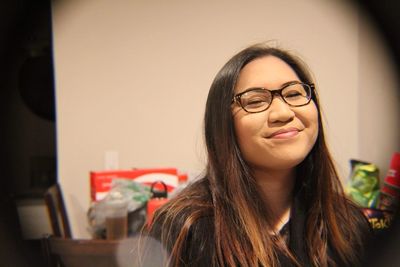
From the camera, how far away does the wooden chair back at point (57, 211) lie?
998mm

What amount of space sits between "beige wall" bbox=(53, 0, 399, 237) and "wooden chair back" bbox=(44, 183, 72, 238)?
0.06 metres

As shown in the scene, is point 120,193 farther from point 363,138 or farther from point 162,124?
point 363,138

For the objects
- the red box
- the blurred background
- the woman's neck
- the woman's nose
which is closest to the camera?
the woman's nose

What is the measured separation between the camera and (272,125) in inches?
17.8

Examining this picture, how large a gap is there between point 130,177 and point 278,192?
0.68 meters

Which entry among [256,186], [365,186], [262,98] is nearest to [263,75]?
[262,98]

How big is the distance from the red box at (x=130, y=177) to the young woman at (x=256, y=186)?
541mm

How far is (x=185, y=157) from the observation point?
1020 millimetres

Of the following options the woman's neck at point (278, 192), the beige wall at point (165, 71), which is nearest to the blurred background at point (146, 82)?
the beige wall at point (165, 71)

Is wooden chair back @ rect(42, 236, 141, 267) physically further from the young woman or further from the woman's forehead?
the woman's forehead

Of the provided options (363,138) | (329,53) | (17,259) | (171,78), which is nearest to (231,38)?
(171,78)

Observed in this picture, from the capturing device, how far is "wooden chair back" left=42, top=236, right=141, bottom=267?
62 cm

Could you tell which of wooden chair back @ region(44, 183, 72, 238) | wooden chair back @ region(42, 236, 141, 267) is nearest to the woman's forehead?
wooden chair back @ region(42, 236, 141, 267)

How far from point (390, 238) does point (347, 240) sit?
15 cm
